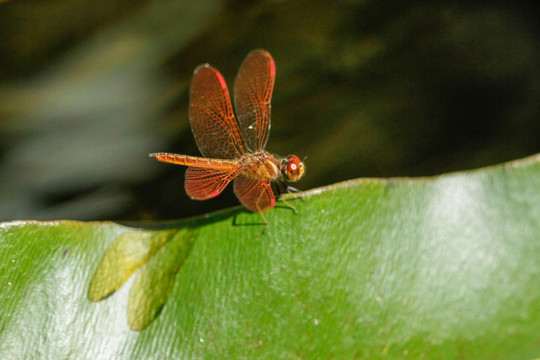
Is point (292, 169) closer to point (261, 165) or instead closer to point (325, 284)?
point (261, 165)

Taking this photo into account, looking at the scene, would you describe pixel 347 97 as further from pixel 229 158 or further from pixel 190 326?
pixel 190 326

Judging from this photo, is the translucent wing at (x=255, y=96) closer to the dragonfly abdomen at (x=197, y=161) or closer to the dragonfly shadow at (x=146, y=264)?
the dragonfly abdomen at (x=197, y=161)

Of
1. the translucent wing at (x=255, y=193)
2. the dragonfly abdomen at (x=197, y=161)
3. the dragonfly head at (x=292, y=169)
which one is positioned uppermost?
the dragonfly abdomen at (x=197, y=161)

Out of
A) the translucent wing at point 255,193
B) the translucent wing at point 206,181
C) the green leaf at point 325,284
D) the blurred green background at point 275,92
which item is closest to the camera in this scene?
the green leaf at point 325,284

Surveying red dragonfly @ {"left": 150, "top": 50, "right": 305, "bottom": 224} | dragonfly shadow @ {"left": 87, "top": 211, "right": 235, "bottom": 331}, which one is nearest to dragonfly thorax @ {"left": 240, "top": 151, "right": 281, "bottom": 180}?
red dragonfly @ {"left": 150, "top": 50, "right": 305, "bottom": 224}

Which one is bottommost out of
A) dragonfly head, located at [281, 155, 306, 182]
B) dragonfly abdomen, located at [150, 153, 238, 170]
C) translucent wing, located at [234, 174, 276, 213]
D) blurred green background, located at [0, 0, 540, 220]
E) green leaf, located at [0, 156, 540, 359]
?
green leaf, located at [0, 156, 540, 359]

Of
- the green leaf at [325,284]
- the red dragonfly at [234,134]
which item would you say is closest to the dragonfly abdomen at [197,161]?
the red dragonfly at [234,134]

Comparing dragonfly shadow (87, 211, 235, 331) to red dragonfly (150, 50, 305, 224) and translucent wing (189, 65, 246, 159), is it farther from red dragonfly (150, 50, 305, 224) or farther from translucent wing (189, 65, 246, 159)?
translucent wing (189, 65, 246, 159)
